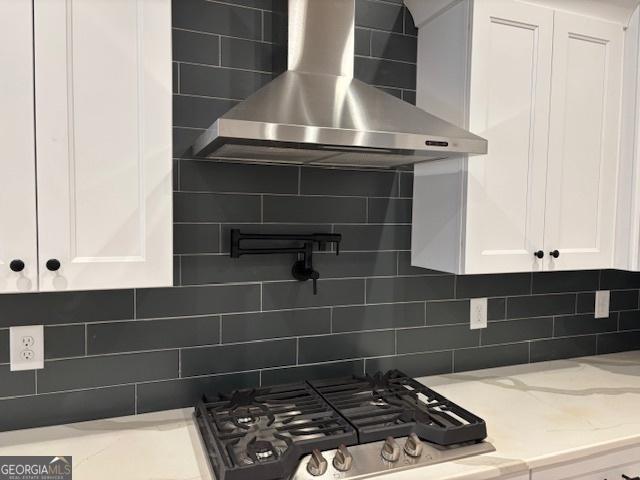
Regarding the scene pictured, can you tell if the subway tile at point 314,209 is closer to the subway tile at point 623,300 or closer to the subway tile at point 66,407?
the subway tile at point 66,407

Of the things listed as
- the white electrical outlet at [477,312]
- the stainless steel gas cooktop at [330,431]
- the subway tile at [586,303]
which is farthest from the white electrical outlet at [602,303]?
the stainless steel gas cooktop at [330,431]

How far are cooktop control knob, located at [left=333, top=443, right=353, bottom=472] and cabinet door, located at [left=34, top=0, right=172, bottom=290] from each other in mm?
638

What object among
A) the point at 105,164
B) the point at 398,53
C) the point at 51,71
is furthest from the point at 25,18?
the point at 398,53

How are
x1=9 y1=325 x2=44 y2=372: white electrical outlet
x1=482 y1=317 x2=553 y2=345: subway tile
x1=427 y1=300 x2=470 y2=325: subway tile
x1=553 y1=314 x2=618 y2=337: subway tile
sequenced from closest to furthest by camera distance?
x1=9 y1=325 x2=44 y2=372: white electrical outlet < x1=427 y1=300 x2=470 y2=325: subway tile < x1=482 y1=317 x2=553 y2=345: subway tile < x1=553 y1=314 x2=618 y2=337: subway tile

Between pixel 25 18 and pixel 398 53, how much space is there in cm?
126

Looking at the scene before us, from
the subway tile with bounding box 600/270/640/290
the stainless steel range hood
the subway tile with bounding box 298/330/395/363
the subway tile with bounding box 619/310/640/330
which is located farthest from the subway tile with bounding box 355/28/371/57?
the subway tile with bounding box 619/310/640/330

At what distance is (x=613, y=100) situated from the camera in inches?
74.6

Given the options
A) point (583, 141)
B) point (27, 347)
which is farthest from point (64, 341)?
point (583, 141)

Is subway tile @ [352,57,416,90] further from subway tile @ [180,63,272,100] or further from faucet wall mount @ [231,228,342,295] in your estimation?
A: faucet wall mount @ [231,228,342,295]

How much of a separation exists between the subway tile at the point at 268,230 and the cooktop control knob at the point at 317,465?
0.75m

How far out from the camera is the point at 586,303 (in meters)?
2.37

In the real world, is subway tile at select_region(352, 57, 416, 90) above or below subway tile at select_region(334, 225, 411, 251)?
above

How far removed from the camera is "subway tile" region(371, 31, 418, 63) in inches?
75.0

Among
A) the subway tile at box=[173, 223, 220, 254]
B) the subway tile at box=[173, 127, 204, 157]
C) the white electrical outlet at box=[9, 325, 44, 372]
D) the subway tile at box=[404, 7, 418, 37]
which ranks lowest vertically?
the white electrical outlet at box=[9, 325, 44, 372]
